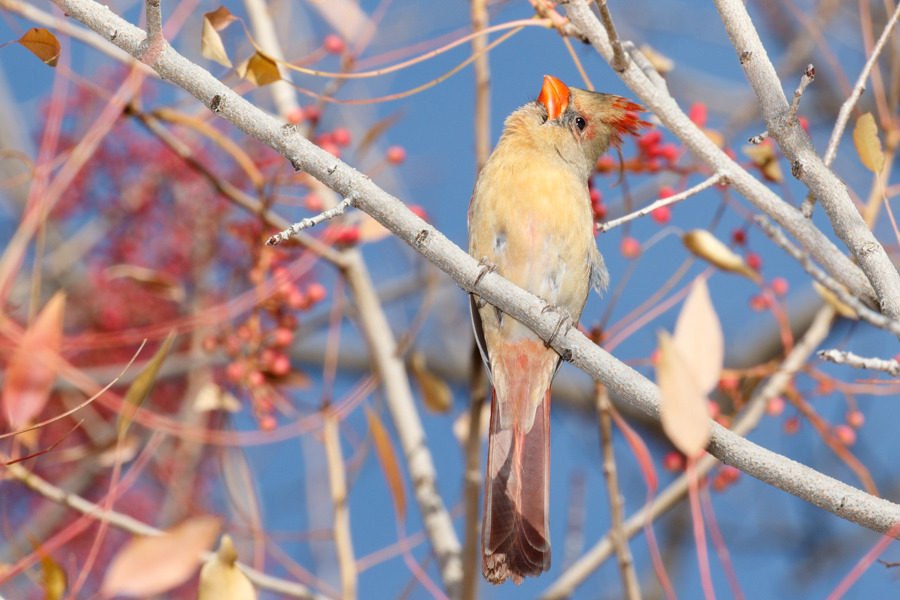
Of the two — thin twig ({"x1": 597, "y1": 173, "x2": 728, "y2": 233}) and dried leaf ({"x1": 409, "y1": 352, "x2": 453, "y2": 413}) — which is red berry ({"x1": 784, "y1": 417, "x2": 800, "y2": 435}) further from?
thin twig ({"x1": 597, "y1": 173, "x2": 728, "y2": 233})

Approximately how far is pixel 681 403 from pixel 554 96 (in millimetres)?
1678

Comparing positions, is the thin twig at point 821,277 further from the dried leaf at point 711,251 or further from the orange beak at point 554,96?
the orange beak at point 554,96

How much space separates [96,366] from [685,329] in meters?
3.20

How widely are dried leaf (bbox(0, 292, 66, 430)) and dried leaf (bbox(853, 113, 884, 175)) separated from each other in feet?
4.78

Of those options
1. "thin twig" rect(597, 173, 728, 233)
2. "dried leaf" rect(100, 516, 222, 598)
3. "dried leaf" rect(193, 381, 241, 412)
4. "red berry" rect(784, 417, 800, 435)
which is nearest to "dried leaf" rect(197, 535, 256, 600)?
"dried leaf" rect(100, 516, 222, 598)

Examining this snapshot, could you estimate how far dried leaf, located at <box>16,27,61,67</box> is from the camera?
1.49 meters

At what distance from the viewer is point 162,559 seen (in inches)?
43.4

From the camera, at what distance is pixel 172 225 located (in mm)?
3570

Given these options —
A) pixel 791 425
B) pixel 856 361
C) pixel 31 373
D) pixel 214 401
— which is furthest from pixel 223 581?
pixel 791 425

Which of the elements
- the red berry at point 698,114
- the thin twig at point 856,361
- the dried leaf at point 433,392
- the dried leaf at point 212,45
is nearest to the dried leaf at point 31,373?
the dried leaf at point 212,45

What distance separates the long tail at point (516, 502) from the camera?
1.84 metres

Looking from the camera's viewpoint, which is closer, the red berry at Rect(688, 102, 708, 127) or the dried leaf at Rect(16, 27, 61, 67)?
the dried leaf at Rect(16, 27, 61, 67)

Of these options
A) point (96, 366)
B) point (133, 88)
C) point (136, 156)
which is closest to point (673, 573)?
point (96, 366)

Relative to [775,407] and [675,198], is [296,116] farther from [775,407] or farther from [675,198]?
[775,407]
